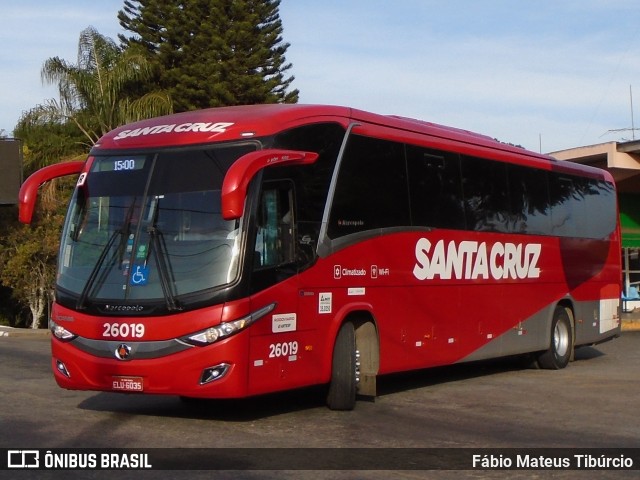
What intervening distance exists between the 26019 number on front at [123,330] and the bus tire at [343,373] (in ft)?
8.08

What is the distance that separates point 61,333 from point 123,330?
958 millimetres

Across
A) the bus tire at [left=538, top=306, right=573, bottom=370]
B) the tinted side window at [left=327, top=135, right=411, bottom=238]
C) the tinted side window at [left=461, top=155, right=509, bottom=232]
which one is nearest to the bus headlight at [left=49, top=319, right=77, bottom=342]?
the tinted side window at [left=327, top=135, right=411, bottom=238]

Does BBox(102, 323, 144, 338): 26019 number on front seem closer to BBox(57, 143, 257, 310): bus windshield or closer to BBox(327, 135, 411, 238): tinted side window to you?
BBox(57, 143, 257, 310): bus windshield

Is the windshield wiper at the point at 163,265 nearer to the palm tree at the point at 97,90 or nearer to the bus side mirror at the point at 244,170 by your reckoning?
the bus side mirror at the point at 244,170

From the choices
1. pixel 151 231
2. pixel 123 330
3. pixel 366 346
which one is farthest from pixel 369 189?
pixel 123 330

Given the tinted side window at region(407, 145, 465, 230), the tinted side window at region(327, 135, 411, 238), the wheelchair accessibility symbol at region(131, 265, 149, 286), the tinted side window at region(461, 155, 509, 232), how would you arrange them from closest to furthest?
the wheelchair accessibility symbol at region(131, 265, 149, 286), the tinted side window at region(327, 135, 411, 238), the tinted side window at region(407, 145, 465, 230), the tinted side window at region(461, 155, 509, 232)

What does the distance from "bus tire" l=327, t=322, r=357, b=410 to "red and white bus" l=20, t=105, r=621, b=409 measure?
2 cm

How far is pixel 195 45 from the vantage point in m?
43.2

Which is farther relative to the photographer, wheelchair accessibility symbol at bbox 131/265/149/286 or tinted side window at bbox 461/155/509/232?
tinted side window at bbox 461/155/509/232

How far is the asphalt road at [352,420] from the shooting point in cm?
948

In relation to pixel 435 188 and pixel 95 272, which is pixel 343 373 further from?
pixel 435 188

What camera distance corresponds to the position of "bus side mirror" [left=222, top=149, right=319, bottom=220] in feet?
30.3

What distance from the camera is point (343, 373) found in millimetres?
11891

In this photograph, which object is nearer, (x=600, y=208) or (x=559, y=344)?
(x=559, y=344)
